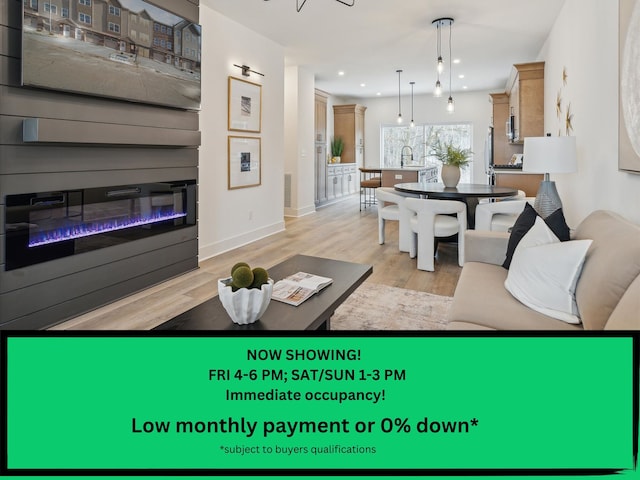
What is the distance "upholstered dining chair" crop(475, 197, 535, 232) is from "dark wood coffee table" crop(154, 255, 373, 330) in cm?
217

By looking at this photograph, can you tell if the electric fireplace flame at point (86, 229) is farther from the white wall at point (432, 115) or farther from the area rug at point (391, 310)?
the white wall at point (432, 115)

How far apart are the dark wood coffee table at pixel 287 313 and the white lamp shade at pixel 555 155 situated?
1.57 meters

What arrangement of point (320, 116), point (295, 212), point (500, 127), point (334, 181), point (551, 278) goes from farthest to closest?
point (334, 181) → point (320, 116) → point (500, 127) → point (295, 212) → point (551, 278)

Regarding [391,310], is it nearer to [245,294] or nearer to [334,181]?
[245,294]

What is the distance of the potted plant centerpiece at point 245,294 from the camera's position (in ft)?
5.23

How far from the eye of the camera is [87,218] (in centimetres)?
300

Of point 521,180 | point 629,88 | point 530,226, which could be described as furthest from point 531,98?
point 530,226

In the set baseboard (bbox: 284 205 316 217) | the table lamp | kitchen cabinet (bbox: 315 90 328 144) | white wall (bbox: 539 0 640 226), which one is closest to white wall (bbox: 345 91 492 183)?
kitchen cabinet (bbox: 315 90 328 144)

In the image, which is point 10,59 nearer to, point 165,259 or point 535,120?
point 165,259

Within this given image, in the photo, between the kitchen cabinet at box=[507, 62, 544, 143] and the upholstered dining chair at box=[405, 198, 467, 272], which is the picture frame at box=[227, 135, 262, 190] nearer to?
the upholstered dining chair at box=[405, 198, 467, 272]

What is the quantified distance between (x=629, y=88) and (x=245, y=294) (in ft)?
6.88

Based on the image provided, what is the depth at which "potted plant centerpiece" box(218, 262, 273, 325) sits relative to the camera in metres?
1.59

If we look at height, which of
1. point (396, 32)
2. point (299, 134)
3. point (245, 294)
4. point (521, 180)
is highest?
point (396, 32)

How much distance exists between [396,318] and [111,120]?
2.50m
